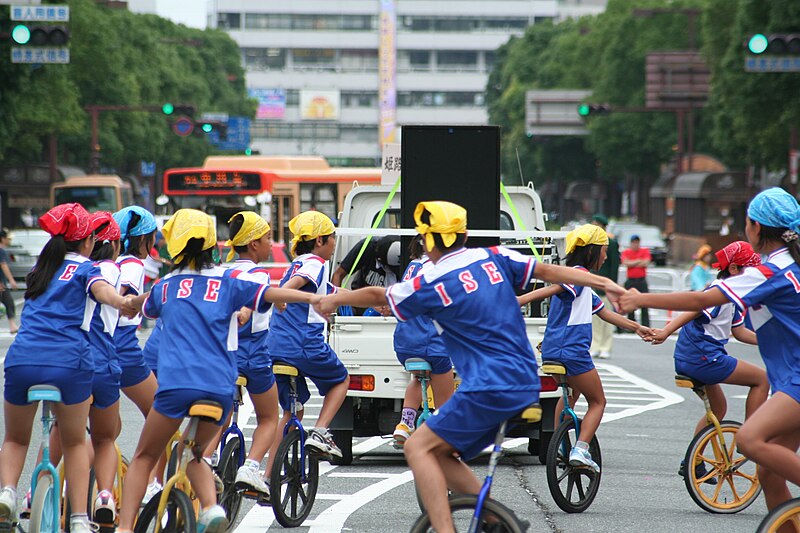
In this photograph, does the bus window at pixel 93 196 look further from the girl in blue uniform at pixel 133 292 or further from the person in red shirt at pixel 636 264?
the girl in blue uniform at pixel 133 292

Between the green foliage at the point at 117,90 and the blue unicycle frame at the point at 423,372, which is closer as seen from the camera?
the blue unicycle frame at the point at 423,372

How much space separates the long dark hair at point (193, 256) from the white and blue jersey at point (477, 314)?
3.09 feet

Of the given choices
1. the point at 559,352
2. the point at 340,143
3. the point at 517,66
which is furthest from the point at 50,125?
the point at 340,143

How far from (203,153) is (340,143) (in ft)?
204

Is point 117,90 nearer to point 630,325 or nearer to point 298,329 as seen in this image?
point 298,329

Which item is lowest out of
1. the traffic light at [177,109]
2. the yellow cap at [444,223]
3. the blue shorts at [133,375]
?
the blue shorts at [133,375]

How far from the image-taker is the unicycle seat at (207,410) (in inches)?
250

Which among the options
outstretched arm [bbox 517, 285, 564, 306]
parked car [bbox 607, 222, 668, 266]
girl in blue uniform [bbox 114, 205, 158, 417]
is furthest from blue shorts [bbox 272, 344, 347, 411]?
parked car [bbox 607, 222, 668, 266]

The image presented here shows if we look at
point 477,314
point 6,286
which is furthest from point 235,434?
point 6,286

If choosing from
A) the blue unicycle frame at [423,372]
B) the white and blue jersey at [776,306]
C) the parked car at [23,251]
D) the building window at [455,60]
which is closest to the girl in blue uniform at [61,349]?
the white and blue jersey at [776,306]

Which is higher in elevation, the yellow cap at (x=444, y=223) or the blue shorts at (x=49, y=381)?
the yellow cap at (x=444, y=223)

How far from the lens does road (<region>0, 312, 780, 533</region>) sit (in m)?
8.52

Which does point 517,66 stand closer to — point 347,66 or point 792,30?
point 347,66

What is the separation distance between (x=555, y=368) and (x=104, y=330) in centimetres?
315
